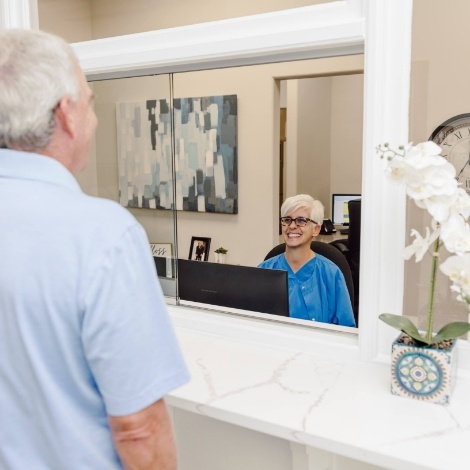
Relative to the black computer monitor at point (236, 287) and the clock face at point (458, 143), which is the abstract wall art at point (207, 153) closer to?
the black computer monitor at point (236, 287)

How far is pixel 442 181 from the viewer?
3.34 ft

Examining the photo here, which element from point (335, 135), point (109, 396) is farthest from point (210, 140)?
point (109, 396)

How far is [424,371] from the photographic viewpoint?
1.10 metres

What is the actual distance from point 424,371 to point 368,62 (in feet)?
2.29

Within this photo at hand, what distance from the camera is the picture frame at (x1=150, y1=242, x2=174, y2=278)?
1.79 metres

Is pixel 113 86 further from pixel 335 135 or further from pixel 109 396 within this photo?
pixel 335 135

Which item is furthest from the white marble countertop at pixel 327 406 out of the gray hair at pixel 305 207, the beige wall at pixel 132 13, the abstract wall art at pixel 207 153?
the abstract wall art at pixel 207 153

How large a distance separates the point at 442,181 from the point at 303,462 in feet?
2.31

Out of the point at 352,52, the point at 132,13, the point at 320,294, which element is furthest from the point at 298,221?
the point at 352,52

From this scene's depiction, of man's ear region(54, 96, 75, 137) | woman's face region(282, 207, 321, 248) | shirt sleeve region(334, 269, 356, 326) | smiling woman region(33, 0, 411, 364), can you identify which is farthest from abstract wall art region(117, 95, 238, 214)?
man's ear region(54, 96, 75, 137)

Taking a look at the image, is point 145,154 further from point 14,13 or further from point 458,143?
point 458,143

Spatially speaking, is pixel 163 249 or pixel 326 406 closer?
pixel 326 406

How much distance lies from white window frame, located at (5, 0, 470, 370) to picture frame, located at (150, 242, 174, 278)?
45cm

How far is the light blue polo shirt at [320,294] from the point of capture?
2378 mm
